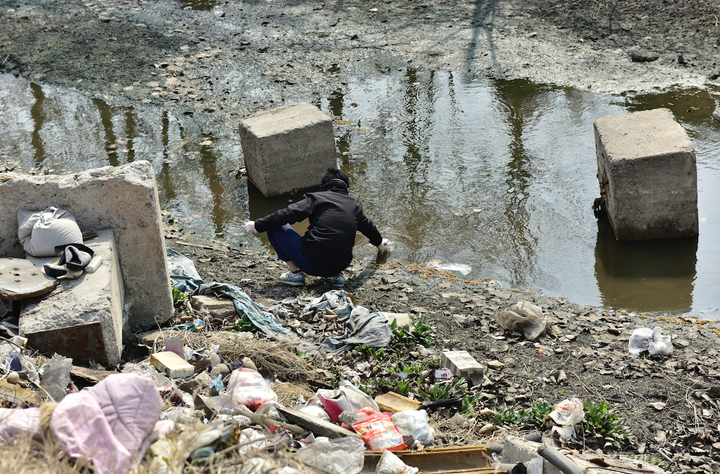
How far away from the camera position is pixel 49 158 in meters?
8.66

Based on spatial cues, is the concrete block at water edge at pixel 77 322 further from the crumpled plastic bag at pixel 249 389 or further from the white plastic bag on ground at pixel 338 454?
the white plastic bag on ground at pixel 338 454

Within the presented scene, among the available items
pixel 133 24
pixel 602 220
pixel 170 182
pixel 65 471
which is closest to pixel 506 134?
pixel 602 220

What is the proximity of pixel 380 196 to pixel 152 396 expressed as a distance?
5.02 m

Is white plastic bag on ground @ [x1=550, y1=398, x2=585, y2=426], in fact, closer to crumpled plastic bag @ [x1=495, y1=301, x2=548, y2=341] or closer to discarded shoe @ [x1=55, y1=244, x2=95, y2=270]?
crumpled plastic bag @ [x1=495, y1=301, x2=548, y2=341]

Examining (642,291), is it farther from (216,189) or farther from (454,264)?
(216,189)

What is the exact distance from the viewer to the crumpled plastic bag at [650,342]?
464cm

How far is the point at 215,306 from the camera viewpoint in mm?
5113

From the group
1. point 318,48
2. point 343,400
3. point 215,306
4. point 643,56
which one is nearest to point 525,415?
point 343,400

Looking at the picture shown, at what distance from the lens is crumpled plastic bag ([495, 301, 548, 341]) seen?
4.97 m

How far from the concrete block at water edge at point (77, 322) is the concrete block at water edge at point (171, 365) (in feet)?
0.83

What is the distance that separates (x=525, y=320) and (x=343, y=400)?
1940 mm

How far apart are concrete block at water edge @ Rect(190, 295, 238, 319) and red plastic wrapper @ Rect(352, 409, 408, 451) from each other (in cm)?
186

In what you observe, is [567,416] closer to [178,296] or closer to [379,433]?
[379,433]

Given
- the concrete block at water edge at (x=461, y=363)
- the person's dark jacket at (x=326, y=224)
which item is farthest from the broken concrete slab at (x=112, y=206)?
the concrete block at water edge at (x=461, y=363)
